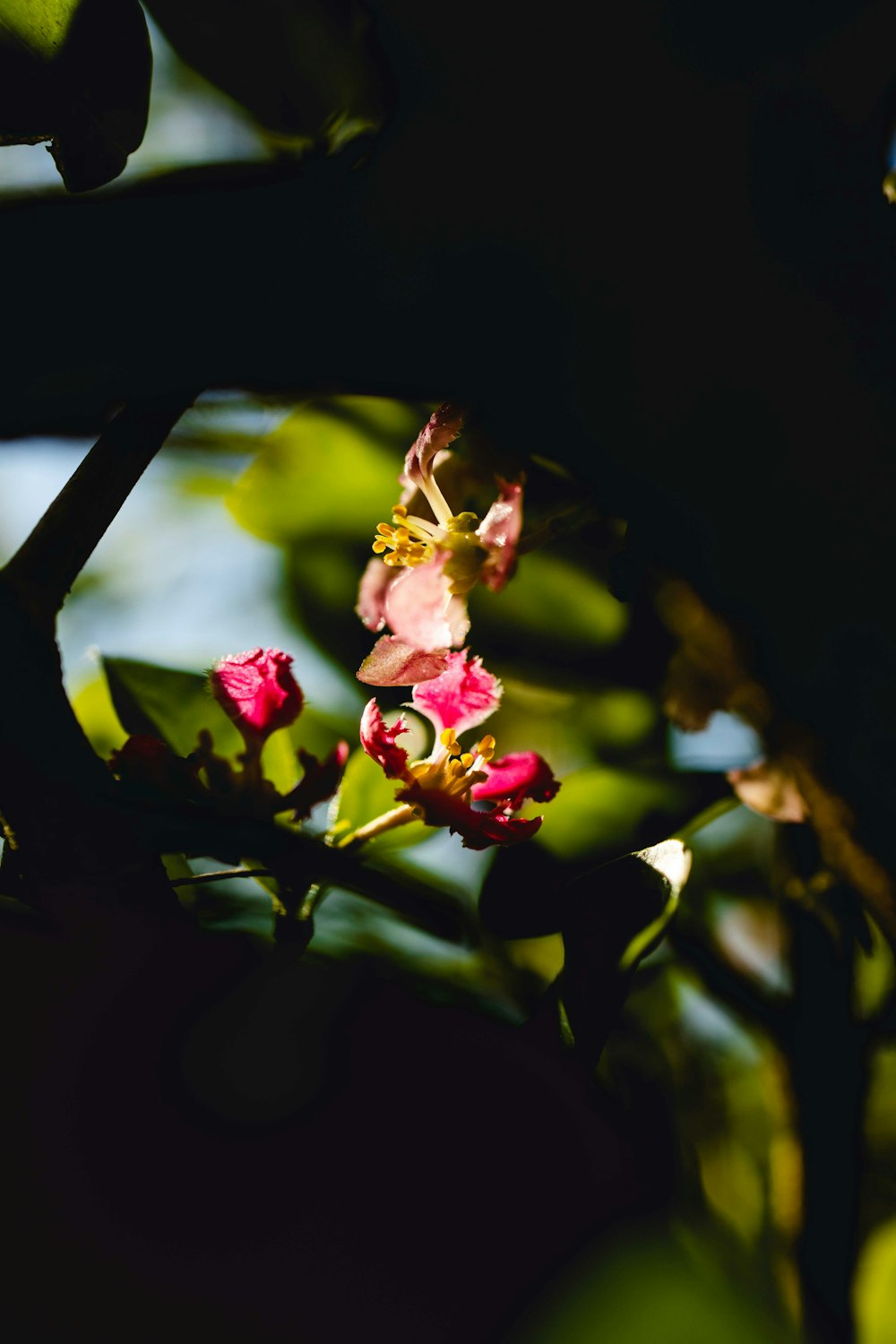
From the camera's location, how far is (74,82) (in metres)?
0.45

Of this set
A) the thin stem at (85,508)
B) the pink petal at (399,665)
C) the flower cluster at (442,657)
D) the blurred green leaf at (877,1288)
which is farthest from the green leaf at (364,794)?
the blurred green leaf at (877,1288)

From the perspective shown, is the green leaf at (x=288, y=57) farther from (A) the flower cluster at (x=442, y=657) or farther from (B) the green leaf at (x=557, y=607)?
(B) the green leaf at (x=557, y=607)

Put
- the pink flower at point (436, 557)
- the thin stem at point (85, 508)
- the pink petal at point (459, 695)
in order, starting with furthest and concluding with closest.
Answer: the pink petal at point (459, 695), the pink flower at point (436, 557), the thin stem at point (85, 508)

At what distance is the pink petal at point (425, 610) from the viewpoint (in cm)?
52

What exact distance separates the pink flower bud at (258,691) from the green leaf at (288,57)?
29 centimetres

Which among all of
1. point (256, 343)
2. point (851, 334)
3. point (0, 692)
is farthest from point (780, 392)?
point (0, 692)

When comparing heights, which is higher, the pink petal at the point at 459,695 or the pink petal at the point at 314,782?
the pink petal at the point at 459,695

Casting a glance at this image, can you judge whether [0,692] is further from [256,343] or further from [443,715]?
[443,715]

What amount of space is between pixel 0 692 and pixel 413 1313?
24 cm

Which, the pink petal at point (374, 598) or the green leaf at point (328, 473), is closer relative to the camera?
the pink petal at point (374, 598)

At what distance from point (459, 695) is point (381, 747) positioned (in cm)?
8

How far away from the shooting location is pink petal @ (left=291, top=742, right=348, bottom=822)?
0.60 metres

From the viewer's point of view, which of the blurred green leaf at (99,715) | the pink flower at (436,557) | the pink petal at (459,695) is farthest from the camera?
the blurred green leaf at (99,715)

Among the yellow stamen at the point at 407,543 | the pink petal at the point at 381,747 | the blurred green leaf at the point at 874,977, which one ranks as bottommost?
the blurred green leaf at the point at 874,977
